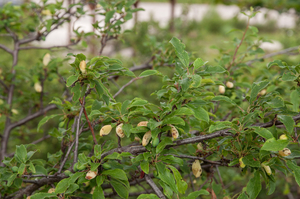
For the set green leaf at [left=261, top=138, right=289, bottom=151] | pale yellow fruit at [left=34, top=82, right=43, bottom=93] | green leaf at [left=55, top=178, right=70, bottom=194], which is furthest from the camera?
pale yellow fruit at [left=34, top=82, right=43, bottom=93]

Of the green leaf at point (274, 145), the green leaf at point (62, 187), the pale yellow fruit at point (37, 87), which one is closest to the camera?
the green leaf at point (274, 145)

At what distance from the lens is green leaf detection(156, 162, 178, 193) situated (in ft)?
2.15

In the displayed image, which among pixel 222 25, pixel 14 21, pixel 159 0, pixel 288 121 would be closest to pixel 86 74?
pixel 288 121

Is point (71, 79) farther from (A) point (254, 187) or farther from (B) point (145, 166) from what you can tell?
(A) point (254, 187)

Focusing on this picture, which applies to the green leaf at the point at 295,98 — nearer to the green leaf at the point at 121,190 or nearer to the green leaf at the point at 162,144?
the green leaf at the point at 162,144

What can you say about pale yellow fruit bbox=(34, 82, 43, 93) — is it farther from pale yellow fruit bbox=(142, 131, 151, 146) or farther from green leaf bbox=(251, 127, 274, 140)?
green leaf bbox=(251, 127, 274, 140)

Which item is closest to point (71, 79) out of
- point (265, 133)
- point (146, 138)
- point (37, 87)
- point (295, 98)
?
point (146, 138)

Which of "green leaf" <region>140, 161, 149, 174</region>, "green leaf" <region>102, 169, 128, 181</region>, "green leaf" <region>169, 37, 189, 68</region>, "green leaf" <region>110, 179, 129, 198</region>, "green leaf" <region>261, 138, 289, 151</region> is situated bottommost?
"green leaf" <region>110, 179, 129, 198</region>

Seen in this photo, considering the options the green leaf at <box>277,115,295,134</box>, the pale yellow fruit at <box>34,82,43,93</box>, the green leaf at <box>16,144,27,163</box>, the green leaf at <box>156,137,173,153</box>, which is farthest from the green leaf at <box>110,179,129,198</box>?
the pale yellow fruit at <box>34,82,43,93</box>

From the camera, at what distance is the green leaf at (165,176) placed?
65 centimetres

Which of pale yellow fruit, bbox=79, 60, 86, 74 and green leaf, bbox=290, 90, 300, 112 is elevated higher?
pale yellow fruit, bbox=79, 60, 86, 74

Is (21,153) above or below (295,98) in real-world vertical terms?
below

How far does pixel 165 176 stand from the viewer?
671 mm

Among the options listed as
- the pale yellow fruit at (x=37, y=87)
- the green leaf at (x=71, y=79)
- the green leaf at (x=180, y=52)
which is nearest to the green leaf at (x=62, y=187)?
the green leaf at (x=71, y=79)
